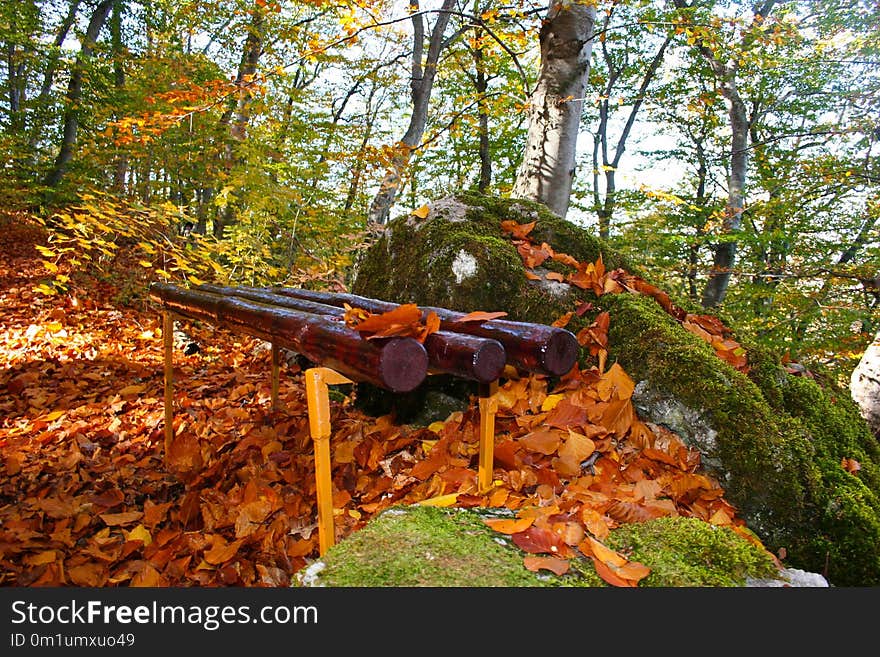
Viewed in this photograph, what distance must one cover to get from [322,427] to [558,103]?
401 centimetres

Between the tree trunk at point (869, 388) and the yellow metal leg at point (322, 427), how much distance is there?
3.76 metres

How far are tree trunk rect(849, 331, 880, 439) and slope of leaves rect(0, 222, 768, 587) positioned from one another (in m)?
Result: 2.19

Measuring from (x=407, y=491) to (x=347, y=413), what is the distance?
4.30 ft

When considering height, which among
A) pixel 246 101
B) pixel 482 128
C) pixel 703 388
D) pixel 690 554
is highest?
pixel 482 128

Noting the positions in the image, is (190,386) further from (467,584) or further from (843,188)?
(843,188)

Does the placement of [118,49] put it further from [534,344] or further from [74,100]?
[534,344]

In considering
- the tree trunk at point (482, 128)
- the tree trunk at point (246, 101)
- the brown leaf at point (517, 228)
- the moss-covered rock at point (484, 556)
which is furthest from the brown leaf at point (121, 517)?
the tree trunk at point (482, 128)

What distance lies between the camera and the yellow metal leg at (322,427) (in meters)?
1.65

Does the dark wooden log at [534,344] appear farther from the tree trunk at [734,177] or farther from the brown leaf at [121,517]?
the tree trunk at [734,177]

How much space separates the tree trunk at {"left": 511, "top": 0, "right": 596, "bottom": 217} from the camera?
14.4 feet

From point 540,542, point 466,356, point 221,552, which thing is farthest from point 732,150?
point 221,552

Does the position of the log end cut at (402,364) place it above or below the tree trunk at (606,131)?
below

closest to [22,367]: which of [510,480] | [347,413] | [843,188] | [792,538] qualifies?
[347,413]

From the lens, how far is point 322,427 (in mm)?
1666
